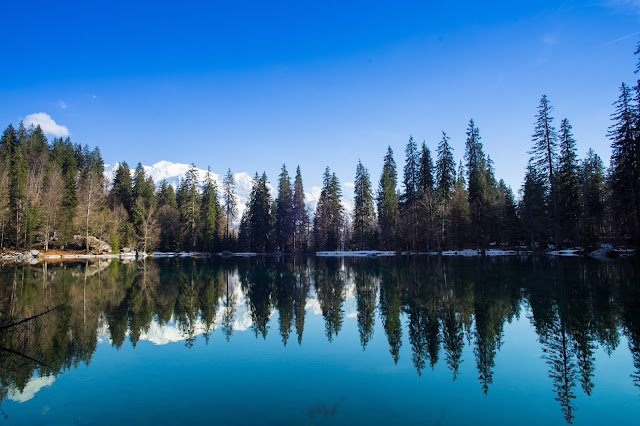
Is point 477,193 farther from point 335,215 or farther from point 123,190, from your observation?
point 123,190

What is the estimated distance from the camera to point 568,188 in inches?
1847

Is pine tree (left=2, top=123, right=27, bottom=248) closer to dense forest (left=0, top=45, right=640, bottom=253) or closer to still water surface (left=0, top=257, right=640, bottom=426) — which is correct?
dense forest (left=0, top=45, right=640, bottom=253)

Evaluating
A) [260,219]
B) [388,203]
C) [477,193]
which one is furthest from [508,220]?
[260,219]

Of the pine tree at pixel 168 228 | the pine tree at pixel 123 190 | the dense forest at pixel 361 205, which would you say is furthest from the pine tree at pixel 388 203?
the pine tree at pixel 123 190

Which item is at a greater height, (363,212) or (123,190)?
(123,190)

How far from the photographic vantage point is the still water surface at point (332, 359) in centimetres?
682

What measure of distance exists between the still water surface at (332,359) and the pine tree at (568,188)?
30.8 metres

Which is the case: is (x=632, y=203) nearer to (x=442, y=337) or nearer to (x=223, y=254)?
(x=442, y=337)

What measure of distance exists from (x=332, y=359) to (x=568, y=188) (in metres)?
47.8

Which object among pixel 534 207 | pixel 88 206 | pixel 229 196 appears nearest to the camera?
pixel 534 207

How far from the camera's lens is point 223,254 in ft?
248

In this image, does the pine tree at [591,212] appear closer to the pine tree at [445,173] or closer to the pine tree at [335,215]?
the pine tree at [445,173]

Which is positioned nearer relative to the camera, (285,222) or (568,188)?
(568,188)

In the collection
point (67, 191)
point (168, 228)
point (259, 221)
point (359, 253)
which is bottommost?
point (359, 253)
